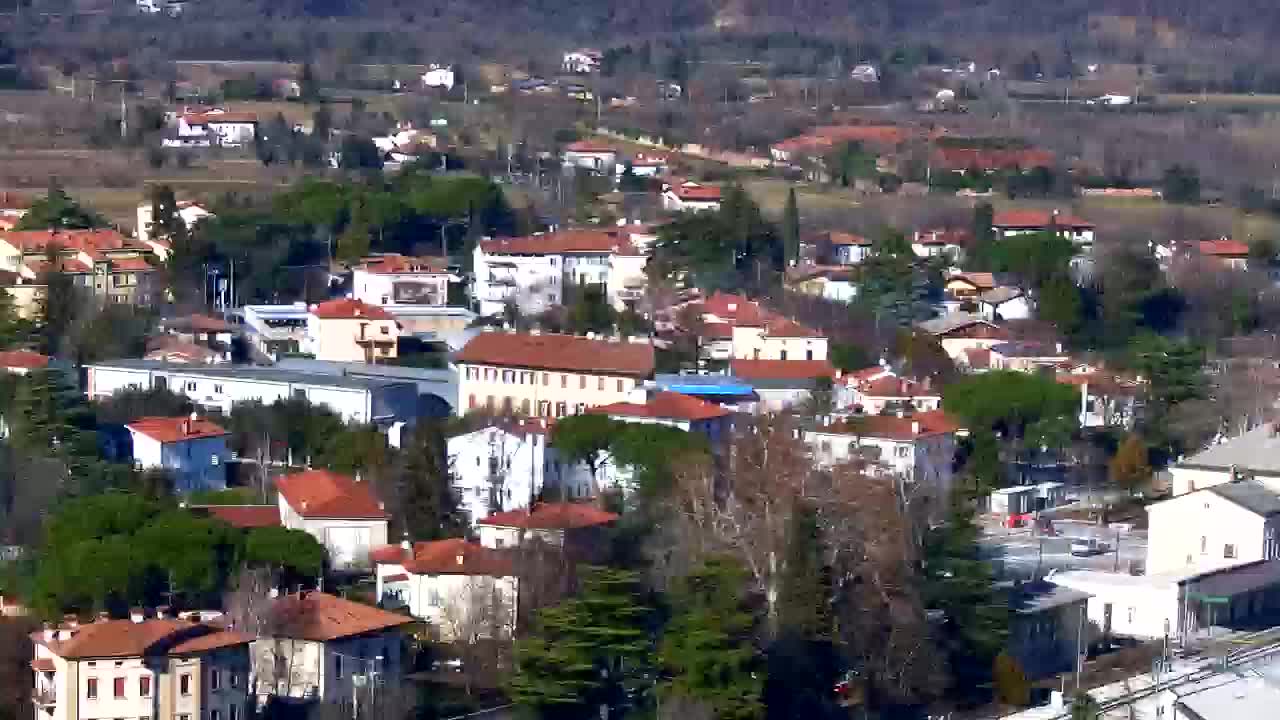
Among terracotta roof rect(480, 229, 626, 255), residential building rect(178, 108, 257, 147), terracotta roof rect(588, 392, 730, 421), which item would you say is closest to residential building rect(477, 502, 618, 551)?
terracotta roof rect(588, 392, 730, 421)

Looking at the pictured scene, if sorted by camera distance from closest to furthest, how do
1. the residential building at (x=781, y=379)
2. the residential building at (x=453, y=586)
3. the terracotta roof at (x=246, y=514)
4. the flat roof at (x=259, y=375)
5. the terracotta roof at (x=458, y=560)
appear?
the residential building at (x=453, y=586), the terracotta roof at (x=458, y=560), the terracotta roof at (x=246, y=514), the flat roof at (x=259, y=375), the residential building at (x=781, y=379)

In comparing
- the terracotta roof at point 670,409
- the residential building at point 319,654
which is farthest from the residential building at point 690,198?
the residential building at point 319,654

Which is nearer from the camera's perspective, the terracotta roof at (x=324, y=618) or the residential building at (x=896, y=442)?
the terracotta roof at (x=324, y=618)

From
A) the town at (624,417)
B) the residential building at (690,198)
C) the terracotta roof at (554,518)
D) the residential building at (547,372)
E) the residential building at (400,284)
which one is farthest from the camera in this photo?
the residential building at (690,198)

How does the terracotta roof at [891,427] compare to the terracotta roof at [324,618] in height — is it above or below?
below

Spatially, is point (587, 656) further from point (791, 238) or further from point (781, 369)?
point (791, 238)

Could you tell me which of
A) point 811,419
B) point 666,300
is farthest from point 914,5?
point 811,419

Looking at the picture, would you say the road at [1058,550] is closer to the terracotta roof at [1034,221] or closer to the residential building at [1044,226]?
the residential building at [1044,226]
